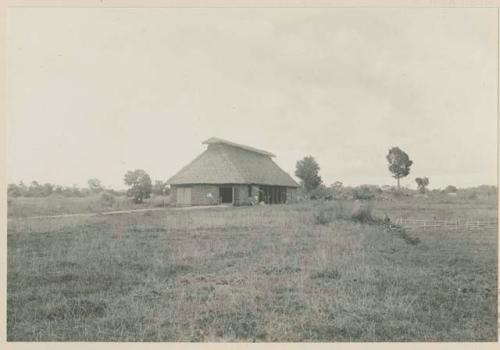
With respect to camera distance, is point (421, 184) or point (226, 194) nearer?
point (226, 194)

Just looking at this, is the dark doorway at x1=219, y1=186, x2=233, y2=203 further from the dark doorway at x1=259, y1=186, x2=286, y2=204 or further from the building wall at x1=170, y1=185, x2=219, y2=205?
the dark doorway at x1=259, y1=186, x2=286, y2=204

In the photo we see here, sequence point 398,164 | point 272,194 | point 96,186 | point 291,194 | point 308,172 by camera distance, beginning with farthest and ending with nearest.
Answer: point 308,172 < point 398,164 < point 291,194 < point 96,186 < point 272,194

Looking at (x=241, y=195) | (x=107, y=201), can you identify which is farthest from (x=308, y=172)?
(x=107, y=201)

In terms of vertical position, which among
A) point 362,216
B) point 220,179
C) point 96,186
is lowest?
point 362,216

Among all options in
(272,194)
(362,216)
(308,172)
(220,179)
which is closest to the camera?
(362,216)

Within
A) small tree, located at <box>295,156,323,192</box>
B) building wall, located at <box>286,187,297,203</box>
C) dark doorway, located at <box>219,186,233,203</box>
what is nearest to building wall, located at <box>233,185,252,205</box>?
dark doorway, located at <box>219,186,233,203</box>

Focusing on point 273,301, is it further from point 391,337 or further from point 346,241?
point 346,241

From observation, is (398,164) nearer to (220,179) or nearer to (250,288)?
(220,179)

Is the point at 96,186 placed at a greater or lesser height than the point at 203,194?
greater

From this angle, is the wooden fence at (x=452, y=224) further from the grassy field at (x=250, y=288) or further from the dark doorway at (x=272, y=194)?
the dark doorway at (x=272, y=194)
